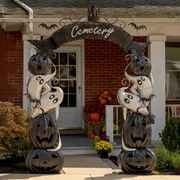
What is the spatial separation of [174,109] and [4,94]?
4364mm

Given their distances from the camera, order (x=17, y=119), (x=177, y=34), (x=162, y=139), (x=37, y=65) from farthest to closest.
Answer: (x=177, y=34)
(x=162, y=139)
(x=17, y=119)
(x=37, y=65)

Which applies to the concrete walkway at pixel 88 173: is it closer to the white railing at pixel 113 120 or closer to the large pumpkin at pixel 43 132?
the large pumpkin at pixel 43 132

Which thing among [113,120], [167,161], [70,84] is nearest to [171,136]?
[167,161]

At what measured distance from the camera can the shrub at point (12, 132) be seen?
37.1 feet

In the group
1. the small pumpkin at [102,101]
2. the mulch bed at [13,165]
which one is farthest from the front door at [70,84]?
the mulch bed at [13,165]

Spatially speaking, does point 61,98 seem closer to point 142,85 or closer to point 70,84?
point 142,85

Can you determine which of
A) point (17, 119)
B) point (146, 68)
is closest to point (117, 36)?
point (146, 68)

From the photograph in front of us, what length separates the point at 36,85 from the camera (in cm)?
1052

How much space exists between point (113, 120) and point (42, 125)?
14.1 feet

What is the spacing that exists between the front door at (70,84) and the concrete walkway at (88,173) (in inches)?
128

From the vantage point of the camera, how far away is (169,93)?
16797 mm

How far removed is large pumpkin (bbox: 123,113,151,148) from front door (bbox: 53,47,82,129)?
554 cm

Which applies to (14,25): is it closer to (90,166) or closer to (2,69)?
(2,69)

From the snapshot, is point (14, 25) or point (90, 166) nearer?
point (90, 166)
